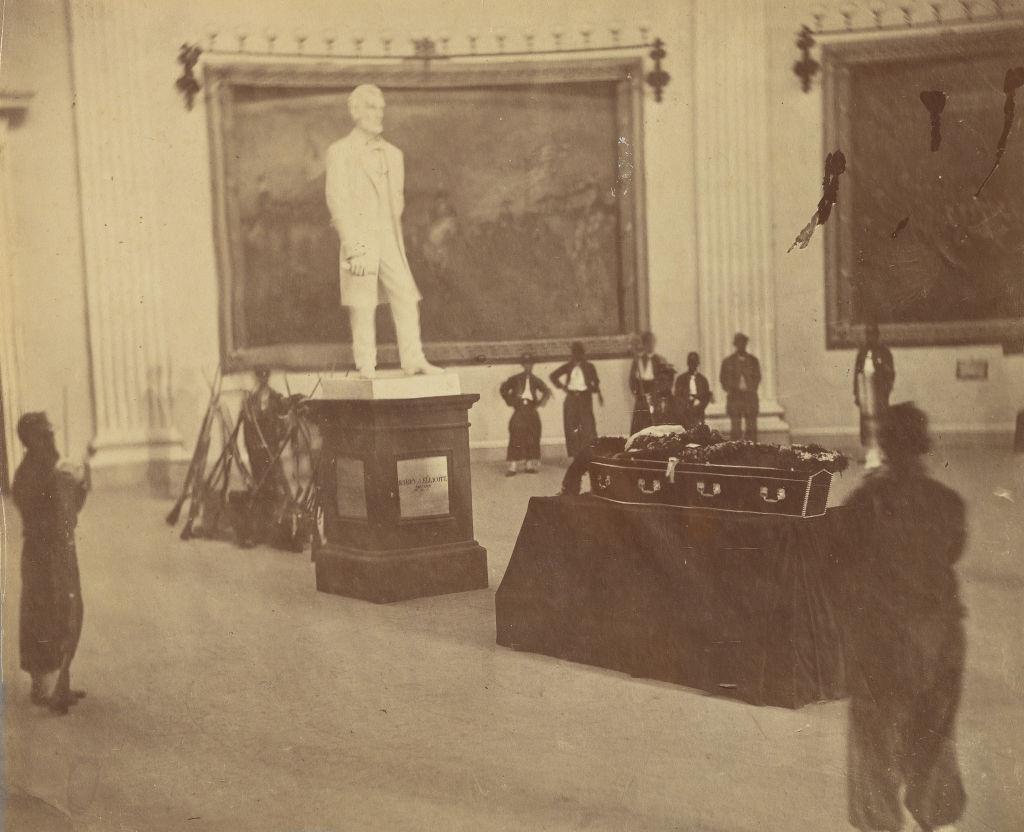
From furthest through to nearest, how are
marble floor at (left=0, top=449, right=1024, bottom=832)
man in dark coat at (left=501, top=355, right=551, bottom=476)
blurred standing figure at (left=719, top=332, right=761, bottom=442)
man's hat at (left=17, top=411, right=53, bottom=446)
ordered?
man in dark coat at (left=501, top=355, right=551, bottom=476) < blurred standing figure at (left=719, top=332, right=761, bottom=442) < man's hat at (left=17, top=411, right=53, bottom=446) < marble floor at (left=0, top=449, right=1024, bottom=832)

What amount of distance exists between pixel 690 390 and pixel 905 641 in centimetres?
126

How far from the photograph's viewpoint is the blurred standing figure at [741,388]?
3.90m

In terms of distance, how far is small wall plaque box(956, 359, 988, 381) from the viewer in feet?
12.0

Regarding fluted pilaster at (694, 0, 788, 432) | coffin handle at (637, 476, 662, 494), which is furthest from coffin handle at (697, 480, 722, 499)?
fluted pilaster at (694, 0, 788, 432)

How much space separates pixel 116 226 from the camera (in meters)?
3.93

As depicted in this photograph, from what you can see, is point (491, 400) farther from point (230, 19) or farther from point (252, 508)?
point (230, 19)

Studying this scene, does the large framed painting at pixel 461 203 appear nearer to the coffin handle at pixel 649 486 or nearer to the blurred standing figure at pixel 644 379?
the blurred standing figure at pixel 644 379

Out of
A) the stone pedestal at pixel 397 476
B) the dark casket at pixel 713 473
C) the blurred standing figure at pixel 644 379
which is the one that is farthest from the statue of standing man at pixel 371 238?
the dark casket at pixel 713 473

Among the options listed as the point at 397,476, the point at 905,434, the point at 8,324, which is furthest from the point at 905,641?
the point at 8,324

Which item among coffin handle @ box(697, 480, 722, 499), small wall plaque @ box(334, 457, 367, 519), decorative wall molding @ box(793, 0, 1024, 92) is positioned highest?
decorative wall molding @ box(793, 0, 1024, 92)

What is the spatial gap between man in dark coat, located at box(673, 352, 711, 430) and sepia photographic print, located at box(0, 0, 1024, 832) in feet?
0.05

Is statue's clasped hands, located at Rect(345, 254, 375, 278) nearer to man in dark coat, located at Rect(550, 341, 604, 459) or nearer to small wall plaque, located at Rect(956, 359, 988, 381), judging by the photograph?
man in dark coat, located at Rect(550, 341, 604, 459)

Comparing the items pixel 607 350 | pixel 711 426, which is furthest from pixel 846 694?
pixel 607 350

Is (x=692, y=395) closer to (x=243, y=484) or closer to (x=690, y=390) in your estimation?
(x=690, y=390)
